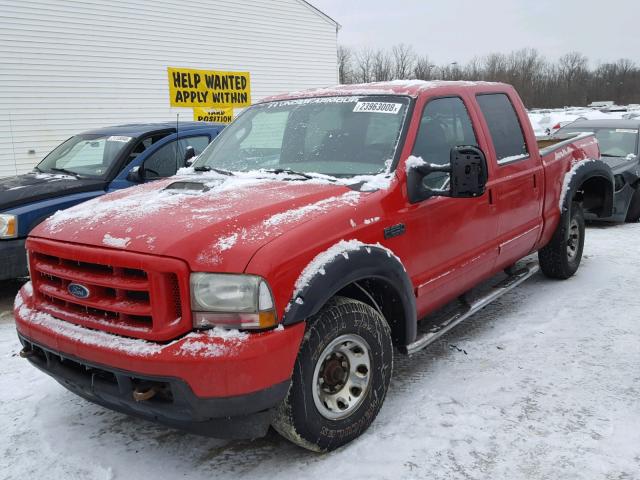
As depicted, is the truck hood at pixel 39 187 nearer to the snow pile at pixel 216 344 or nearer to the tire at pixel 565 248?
the snow pile at pixel 216 344

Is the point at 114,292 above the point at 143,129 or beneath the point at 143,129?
beneath

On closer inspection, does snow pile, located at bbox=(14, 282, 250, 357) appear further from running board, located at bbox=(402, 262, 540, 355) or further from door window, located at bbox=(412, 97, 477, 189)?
door window, located at bbox=(412, 97, 477, 189)

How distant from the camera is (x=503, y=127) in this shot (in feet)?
15.3

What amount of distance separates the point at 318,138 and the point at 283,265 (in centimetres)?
149

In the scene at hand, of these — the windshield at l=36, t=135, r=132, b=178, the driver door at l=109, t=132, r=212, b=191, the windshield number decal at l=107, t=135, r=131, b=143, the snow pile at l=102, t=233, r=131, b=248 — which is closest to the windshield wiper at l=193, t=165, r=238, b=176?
the snow pile at l=102, t=233, r=131, b=248

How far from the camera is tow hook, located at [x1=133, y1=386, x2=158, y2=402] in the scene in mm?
2521

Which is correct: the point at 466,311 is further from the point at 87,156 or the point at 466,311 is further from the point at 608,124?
the point at 608,124

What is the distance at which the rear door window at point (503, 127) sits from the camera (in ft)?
14.7

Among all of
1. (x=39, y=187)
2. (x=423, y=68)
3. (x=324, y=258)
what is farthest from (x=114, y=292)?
(x=423, y=68)

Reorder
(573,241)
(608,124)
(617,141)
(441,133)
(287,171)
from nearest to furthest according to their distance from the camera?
(287,171), (441,133), (573,241), (617,141), (608,124)

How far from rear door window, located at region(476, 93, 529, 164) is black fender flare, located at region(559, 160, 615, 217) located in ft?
2.83

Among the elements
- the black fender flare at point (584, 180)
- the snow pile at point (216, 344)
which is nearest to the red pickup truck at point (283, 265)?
the snow pile at point (216, 344)

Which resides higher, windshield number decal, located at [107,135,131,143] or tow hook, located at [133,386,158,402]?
windshield number decal, located at [107,135,131,143]

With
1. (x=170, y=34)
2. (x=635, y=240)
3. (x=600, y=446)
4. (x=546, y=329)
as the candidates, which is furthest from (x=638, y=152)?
(x=170, y=34)
